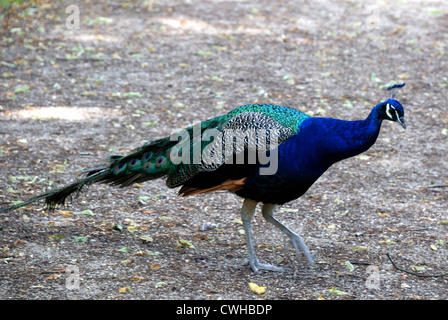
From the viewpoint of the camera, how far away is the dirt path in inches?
176

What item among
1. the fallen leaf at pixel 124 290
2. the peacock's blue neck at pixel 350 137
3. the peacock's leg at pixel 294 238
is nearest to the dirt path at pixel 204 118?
the fallen leaf at pixel 124 290

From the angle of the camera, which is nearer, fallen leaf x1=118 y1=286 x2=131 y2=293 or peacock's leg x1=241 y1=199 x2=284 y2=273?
fallen leaf x1=118 y1=286 x2=131 y2=293

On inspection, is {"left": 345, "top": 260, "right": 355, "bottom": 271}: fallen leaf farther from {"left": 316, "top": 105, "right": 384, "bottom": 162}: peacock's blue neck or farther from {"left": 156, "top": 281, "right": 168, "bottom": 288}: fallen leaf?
{"left": 156, "top": 281, "right": 168, "bottom": 288}: fallen leaf

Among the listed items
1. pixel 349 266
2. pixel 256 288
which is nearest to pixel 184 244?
pixel 256 288

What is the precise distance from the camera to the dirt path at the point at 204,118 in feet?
14.6

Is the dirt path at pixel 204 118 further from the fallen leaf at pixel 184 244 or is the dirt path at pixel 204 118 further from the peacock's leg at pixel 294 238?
the peacock's leg at pixel 294 238

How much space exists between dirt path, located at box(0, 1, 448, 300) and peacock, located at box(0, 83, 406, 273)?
0.57 meters

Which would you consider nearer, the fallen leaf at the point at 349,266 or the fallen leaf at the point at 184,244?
the fallen leaf at the point at 349,266

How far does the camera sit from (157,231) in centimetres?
513

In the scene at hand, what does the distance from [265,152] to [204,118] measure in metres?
3.43

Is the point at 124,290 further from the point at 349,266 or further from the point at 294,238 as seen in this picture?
the point at 349,266

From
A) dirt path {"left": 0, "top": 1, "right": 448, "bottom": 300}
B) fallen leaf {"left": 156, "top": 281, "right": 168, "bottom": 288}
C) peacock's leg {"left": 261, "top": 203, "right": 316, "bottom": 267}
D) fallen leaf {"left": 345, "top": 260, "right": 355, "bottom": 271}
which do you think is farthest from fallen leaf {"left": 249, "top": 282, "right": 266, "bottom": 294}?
fallen leaf {"left": 345, "top": 260, "right": 355, "bottom": 271}

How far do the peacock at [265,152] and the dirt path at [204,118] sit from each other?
1.86 feet

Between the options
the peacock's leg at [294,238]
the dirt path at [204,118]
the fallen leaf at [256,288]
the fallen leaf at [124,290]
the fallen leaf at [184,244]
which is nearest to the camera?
the fallen leaf at [124,290]
